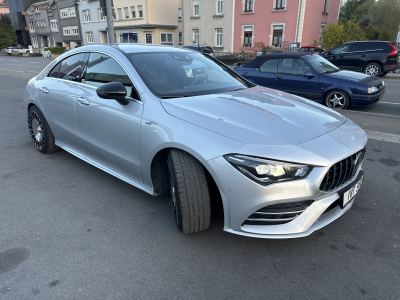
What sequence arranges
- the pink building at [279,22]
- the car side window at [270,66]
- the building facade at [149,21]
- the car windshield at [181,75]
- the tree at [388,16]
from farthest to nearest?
the building facade at [149,21] < the tree at [388,16] < the pink building at [279,22] < the car side window at [270,66] < the car windshield at [181,75]

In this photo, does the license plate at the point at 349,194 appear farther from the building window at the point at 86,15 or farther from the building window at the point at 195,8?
the building window at the point at 86,15

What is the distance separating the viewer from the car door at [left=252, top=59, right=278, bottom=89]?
797cm

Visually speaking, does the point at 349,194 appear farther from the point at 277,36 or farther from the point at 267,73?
the point at 277,36

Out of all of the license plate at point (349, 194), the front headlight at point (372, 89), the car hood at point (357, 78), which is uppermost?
the car hood at point (357, 78)

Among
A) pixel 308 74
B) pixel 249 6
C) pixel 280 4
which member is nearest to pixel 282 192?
pixel 308 74

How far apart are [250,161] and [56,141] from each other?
10.3 ft

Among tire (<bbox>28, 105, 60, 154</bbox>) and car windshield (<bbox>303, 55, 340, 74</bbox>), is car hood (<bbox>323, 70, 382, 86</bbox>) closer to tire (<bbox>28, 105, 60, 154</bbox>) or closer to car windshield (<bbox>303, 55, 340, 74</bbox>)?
car windshield (<bbox>303, 55, 340, 74</bbox>)

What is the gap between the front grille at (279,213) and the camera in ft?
6.89

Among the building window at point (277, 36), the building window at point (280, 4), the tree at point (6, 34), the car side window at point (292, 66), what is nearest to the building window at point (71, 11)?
the tree at point (6, 34)

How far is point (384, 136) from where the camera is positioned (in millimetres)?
5262

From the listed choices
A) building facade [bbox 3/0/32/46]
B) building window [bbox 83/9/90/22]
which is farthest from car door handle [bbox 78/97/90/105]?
building facade [bbox 3/0/32/46]

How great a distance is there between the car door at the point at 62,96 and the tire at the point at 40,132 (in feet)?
0.54

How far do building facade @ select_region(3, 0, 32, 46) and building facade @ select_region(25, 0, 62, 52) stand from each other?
194 inches

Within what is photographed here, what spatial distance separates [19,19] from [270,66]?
76.2 m
